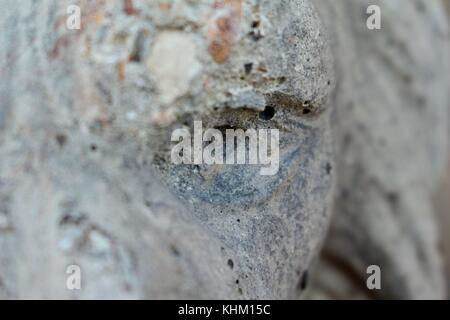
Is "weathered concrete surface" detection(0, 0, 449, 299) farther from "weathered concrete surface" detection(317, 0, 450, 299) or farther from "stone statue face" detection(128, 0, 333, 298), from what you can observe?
"weathered concrete surface" detection(317, 0, 450, 299)

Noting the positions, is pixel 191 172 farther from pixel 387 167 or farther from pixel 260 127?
pixel 387 167

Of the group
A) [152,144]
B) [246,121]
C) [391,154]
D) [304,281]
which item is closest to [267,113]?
[246,121]

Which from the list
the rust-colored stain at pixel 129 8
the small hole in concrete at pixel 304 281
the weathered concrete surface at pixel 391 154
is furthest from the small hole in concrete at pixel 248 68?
the weathered concrete surface at pixel 391 154

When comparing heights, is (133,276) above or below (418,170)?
below

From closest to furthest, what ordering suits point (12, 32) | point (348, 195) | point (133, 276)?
point (133, 276) < point (12, 32) < point (348, 195)

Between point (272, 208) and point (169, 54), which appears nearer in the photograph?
point (169, 54)

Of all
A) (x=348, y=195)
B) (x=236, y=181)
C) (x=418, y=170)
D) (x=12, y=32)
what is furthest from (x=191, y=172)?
(x=418, y=170)
